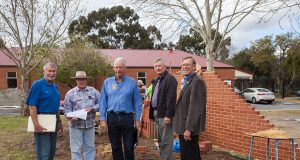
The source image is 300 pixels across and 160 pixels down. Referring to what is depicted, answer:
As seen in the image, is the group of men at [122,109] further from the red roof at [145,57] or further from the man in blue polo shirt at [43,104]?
the red roof at [145,57]

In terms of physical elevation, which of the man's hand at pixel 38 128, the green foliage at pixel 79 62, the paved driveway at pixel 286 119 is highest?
the green foliage at pixel 79 62

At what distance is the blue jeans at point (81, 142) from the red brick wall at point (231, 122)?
2.92 meters

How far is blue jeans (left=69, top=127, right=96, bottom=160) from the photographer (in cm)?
589

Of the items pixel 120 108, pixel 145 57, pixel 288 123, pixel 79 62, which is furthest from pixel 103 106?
pixel 145 57

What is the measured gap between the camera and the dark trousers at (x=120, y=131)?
18.1 feet

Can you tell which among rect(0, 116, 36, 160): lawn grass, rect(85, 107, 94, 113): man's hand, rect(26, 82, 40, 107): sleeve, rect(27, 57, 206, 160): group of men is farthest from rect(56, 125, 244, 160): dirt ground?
rect(26, 82, 40, 107): sleeve

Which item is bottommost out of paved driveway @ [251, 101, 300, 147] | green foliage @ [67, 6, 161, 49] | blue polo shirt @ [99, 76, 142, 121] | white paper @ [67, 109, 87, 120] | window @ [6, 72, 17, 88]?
paved driveway @ [251, 101, 300, 147]

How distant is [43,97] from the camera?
17.3ft

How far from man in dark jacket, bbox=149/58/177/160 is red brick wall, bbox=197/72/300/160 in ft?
5.93

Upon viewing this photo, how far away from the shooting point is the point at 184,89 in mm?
5062

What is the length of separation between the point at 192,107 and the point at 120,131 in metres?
1.34

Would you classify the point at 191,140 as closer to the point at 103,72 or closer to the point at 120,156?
the point at 120,156

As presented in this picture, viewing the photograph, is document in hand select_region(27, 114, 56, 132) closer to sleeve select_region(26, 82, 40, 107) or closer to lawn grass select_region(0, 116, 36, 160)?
sleeve select_region(26, 82, 40, 107)

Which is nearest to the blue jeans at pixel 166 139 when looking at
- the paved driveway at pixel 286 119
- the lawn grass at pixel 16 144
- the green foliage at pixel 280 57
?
the paved driveway at pixel 286 119
